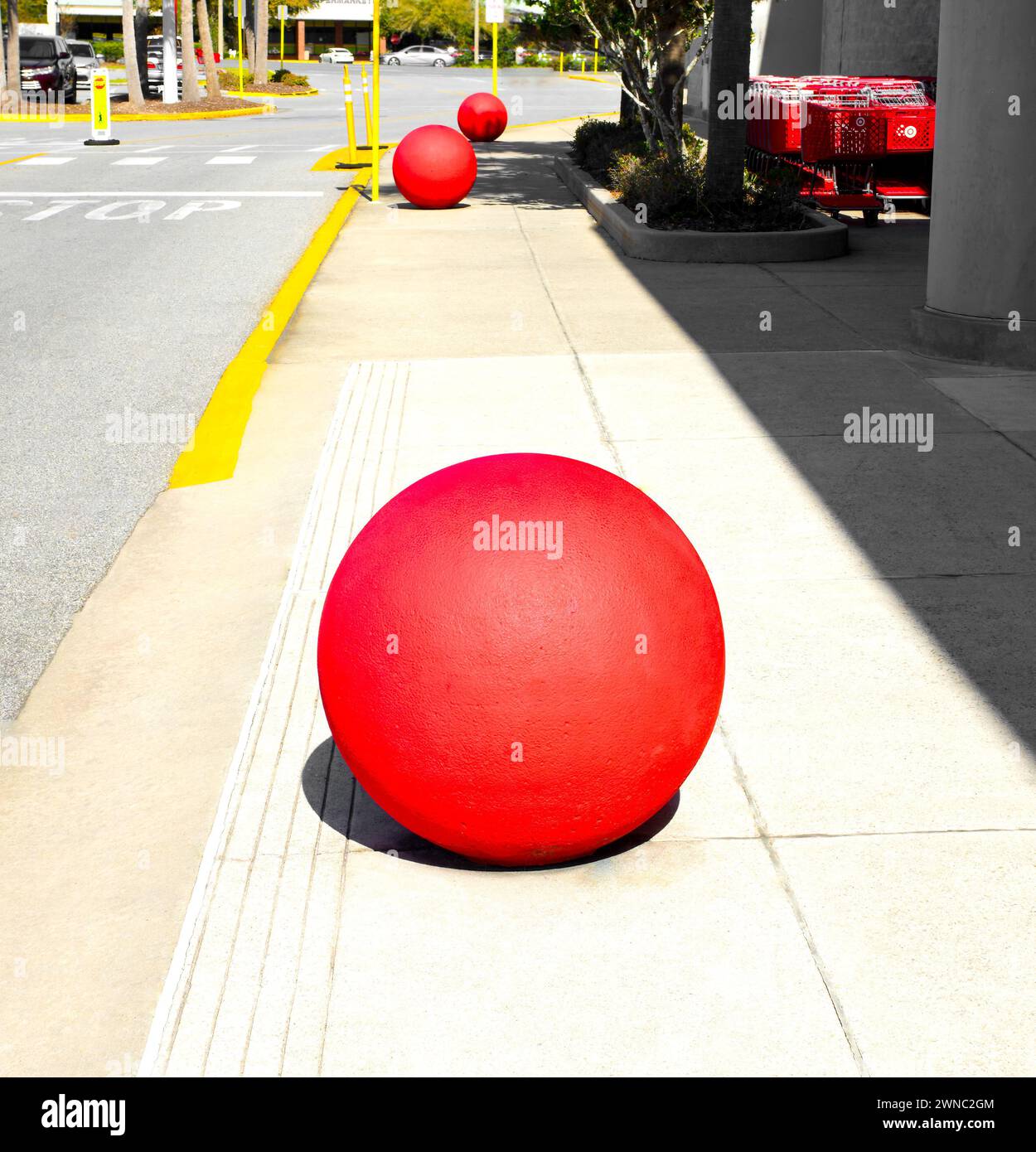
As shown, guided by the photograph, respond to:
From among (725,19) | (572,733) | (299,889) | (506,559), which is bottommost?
(299,889)

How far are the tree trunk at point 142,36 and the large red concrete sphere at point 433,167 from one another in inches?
1309

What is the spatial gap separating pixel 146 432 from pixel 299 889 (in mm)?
5248

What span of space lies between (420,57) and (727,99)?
293 feet

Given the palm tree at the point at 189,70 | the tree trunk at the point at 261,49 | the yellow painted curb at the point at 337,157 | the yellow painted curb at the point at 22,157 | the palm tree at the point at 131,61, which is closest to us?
the yellow painted curb at the point at 337,157

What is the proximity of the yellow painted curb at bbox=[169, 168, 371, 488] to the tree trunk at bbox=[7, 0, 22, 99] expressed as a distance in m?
35.7

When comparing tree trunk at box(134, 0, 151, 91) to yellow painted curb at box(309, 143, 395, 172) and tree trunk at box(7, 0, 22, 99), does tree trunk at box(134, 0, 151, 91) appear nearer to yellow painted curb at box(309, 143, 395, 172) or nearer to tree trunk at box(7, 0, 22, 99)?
tree trunk at box(7, 0, 22, 99)

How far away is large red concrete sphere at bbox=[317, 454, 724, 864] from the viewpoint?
3.45 m

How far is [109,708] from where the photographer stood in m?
4.99

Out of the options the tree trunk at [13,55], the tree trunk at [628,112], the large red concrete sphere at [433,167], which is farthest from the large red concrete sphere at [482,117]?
the tree trunk at [13,55]

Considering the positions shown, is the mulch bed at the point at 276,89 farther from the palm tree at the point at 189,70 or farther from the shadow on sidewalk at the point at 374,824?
the shadow on sidewalk at the point at 374,824

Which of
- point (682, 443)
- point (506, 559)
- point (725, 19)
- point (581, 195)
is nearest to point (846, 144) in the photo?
point (725, 19)

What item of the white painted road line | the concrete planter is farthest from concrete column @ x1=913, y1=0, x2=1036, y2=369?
the white painted road line

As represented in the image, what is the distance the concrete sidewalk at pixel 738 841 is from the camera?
3191 mm

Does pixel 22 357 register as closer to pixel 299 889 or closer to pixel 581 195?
pixel 299 889
